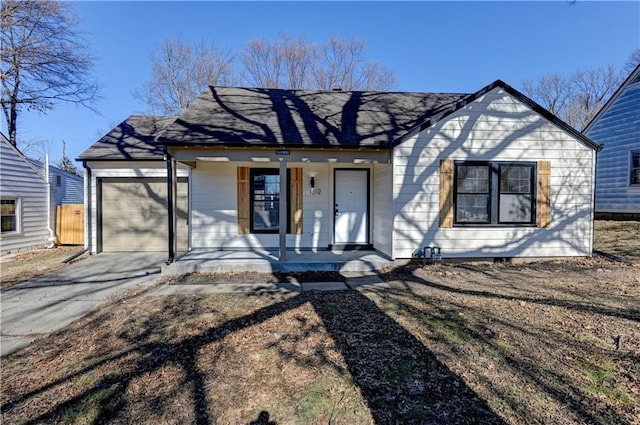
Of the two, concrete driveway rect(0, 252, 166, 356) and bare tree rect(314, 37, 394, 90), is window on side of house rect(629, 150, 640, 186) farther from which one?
concrete driveway rect(0, 252, 166, 356)

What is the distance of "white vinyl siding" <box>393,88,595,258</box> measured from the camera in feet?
23.7

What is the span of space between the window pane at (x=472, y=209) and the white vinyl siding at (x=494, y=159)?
0.23 meters

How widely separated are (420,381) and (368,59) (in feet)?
82.4

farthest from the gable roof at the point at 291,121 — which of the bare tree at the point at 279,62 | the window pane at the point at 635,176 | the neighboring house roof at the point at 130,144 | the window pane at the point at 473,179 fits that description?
the bare tree at the point at 279,62

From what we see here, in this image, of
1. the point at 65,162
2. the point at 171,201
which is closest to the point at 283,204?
the point at 171,201

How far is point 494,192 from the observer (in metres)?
7.37

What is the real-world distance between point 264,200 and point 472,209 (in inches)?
200

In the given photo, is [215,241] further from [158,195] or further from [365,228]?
[365,228]

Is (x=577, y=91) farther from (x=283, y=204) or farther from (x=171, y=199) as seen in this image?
(x=171, y=199)

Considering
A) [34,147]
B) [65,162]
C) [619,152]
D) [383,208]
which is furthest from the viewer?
[65,162]

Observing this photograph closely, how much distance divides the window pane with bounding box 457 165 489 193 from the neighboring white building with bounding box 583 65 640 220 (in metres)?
9.13

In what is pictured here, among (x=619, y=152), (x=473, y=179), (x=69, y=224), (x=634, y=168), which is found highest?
(x=619, y=152)

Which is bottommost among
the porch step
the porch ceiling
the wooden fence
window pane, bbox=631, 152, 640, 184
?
the porch step

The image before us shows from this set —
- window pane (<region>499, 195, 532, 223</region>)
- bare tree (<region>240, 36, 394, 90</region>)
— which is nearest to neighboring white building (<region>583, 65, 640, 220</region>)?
window pane (<region>499, 195, 532, 223</region>)
